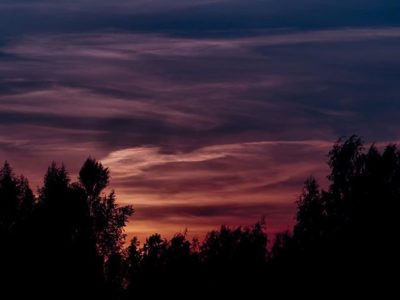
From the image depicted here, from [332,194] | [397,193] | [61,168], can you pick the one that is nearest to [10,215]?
[61,168]

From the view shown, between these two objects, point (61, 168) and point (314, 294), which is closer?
point (314, 294)

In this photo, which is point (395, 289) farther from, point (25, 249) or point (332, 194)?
point (25, 249)

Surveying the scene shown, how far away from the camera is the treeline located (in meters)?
77.2

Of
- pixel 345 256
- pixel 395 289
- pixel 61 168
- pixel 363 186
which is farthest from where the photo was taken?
pixel 61 168

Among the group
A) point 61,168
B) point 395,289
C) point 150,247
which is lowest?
point 395,289

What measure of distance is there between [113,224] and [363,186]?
25.1m

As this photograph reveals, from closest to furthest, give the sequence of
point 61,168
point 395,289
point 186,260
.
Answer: point 395,289
point 186,260
point 61,168

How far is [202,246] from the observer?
9625 cm

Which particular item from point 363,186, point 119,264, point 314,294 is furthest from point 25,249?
point 363,186

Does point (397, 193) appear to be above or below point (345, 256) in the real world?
above

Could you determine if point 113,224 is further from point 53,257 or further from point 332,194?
point 332,194

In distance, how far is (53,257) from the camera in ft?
265

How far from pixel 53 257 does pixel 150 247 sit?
16435 millimetres

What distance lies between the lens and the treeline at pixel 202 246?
77250mm
